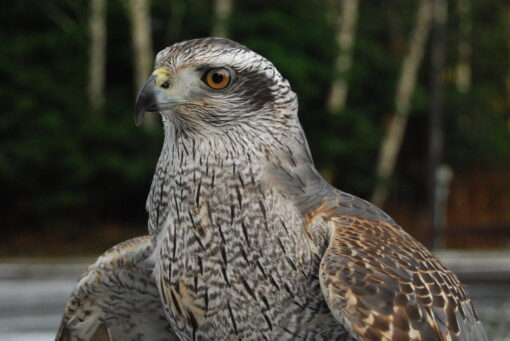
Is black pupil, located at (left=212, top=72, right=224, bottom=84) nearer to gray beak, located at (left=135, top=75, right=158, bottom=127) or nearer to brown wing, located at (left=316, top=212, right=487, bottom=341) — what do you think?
gray beak, located at (left=135, top=75, right=158, bottom=127)

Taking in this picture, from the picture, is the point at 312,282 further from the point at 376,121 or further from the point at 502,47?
the point at 502,47

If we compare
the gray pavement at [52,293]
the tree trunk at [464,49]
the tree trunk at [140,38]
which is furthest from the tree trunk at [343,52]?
the gray pavement at [52,293]

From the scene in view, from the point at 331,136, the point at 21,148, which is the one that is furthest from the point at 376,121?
the point at 21,148

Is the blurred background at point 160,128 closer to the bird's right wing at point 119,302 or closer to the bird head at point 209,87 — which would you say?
the bird's right wing at point 119,302

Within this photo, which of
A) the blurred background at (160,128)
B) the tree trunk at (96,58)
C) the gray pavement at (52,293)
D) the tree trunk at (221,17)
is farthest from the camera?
the tree trunk at (221,17)

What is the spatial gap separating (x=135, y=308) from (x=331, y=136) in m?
19.3

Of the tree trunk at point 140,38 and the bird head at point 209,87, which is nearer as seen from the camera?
the bird head at point 209,87

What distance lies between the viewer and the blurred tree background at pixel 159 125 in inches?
776

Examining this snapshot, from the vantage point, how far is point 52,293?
1295 centimetres

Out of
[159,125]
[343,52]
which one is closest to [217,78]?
[159,125]

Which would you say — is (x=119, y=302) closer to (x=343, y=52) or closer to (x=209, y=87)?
(x=209, y=87)

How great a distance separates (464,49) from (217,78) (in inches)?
1090

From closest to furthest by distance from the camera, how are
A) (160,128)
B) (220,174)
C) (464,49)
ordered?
1. (220,174)
2. (160,128)
3. (464,49)

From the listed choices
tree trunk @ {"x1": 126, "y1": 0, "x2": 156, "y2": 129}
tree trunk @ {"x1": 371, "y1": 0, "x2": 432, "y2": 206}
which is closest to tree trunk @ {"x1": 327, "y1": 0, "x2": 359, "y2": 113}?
tree trunk @ {"x1": 371, "y1": 0, "x2": 432, "y2": 206}
